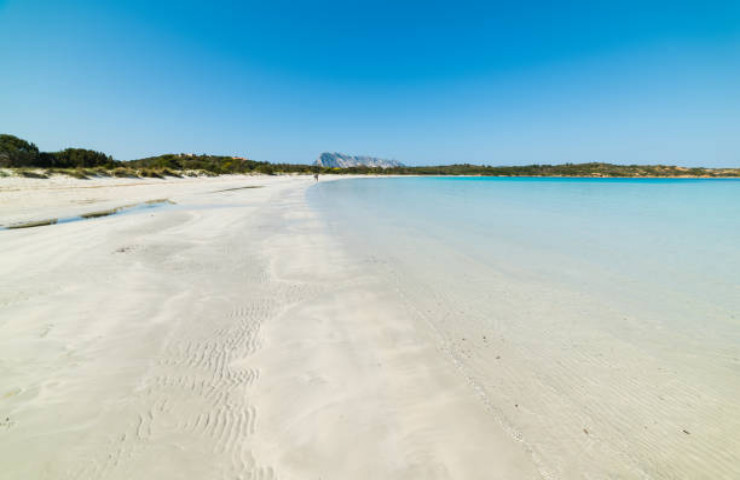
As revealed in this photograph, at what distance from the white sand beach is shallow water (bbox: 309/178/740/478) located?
448mm

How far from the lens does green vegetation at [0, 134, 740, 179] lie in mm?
31078

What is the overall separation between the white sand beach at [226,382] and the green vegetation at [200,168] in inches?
1215

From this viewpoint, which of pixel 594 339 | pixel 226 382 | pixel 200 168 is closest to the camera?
pixel 226 382

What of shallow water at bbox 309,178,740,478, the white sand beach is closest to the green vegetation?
the white sand beach

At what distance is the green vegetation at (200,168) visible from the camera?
31.1 meters

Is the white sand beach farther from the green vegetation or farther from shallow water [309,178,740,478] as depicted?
the green vegetation

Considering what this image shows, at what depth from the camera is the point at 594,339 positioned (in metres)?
3.90

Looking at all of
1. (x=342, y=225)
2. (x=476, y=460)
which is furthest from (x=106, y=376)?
(x=342, y=225)

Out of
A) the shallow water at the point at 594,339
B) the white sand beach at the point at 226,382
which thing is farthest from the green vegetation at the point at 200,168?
the shallow water at the point at 594,339

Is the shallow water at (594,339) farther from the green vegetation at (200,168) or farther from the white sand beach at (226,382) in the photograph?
the green vegetation at (200,168)

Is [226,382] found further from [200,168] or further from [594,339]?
[200,168]

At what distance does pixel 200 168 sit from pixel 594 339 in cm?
6548

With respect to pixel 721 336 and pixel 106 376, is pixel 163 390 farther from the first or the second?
pixel 721 336

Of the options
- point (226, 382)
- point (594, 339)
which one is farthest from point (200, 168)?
point (594, 339)
